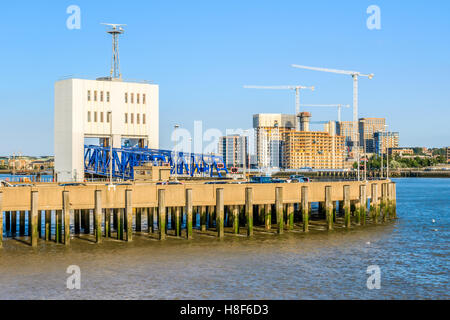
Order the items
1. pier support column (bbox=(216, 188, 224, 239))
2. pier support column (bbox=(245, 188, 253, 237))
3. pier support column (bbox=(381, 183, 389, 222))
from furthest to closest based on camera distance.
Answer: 1. pier support column (bbox=(381, 183, 389, 222))
2. pier support column (bbox=(245, 188, 253, 237))
3. pier support column (bbox=(216, 188, 224, 239))

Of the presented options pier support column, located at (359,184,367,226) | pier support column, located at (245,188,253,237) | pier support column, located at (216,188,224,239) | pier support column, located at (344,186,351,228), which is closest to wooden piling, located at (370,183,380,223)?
pier support column, located at (359,184,367,226)

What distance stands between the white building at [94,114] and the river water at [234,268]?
3786 centimetres

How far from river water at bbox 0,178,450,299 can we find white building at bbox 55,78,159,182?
37857 millimetres

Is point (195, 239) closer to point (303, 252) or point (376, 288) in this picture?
point (303, 252)

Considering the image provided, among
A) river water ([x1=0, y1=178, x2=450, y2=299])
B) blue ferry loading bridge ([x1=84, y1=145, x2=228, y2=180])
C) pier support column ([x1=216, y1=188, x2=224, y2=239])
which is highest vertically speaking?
blue ferry loading bridge ([x1=84, y1=145, x2=228, y2=180])

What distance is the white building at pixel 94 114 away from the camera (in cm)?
8500

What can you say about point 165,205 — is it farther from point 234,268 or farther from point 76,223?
point 76,223

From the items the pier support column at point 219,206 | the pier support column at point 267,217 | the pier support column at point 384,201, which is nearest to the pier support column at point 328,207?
the pier support column at point 267,217

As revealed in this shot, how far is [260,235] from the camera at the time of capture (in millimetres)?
53906

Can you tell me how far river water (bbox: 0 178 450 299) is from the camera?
113 feet

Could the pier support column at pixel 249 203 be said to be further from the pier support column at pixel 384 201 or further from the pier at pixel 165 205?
the pier support column at pixel 384 201

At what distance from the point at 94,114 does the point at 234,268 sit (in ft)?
169

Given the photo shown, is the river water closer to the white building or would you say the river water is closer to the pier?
the pier
